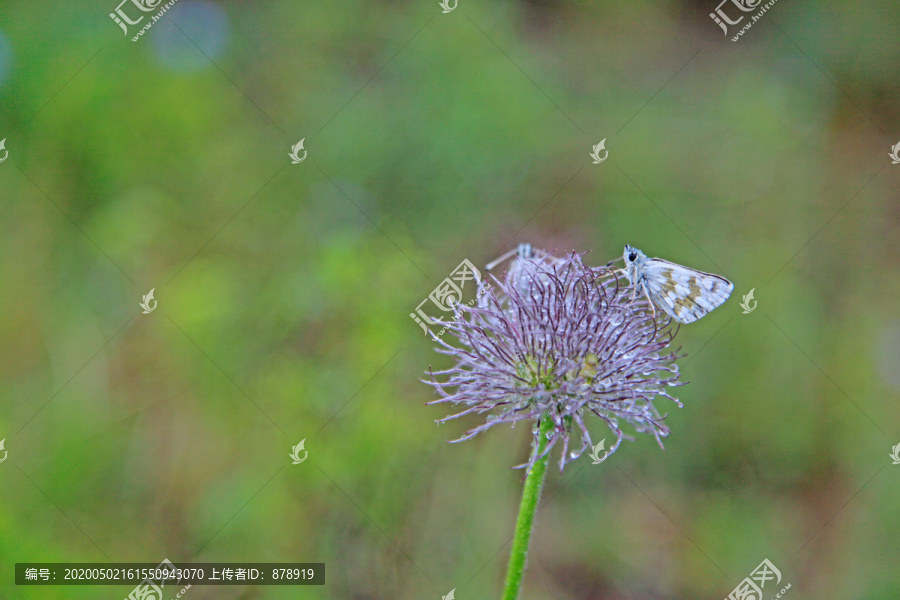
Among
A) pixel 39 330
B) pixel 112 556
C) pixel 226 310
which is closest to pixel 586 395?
pixel 226 310

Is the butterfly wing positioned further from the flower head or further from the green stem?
the green stem

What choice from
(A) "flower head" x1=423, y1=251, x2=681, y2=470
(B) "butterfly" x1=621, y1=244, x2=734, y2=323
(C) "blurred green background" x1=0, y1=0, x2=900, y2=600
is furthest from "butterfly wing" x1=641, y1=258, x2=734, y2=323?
(C) "blurred green background" x1=0, y1=0, x2=900, y2=600

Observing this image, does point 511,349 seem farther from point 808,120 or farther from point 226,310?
point 808,120

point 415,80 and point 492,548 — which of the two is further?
point 415,80

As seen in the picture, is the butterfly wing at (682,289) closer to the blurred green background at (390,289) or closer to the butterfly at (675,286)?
the butterfly at (675,286)

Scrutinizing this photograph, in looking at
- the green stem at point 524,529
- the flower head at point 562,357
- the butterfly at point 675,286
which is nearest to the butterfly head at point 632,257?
the butterfly at point 675,286

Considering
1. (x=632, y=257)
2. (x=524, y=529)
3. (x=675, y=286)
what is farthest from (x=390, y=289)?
(x=524, y=529)
